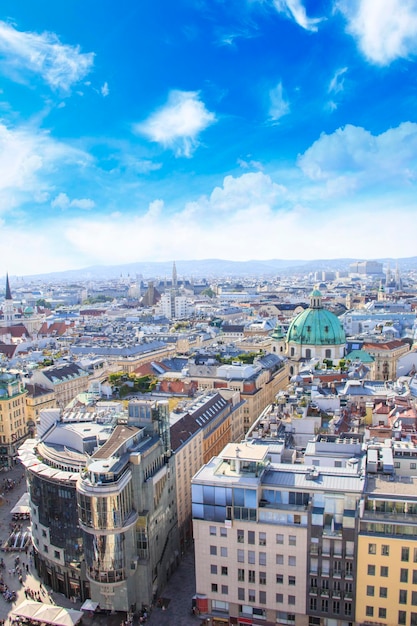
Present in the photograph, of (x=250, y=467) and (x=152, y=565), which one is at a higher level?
(x=250, y=467)

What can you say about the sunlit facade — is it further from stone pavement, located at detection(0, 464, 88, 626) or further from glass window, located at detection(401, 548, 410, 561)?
glass window, located at detection(401, 548, 410, 561)

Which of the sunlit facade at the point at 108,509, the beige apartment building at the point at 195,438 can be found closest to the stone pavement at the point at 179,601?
the sunlit facade at the point at 108,509

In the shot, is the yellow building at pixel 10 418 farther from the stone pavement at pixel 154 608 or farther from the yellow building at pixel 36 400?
the stone pavement at pixel 154 608

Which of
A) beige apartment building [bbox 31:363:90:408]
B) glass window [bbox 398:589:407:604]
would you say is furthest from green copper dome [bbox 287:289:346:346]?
glass window [bbox 398:589:407:604]

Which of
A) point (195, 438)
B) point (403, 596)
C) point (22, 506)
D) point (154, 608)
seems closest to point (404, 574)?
point (403, 596)

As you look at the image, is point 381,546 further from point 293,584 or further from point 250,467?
point 250,467

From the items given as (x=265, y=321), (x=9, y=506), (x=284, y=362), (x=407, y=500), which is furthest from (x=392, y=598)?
(x=265, y=321)

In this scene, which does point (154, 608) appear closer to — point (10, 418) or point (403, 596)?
point (403, 596)
